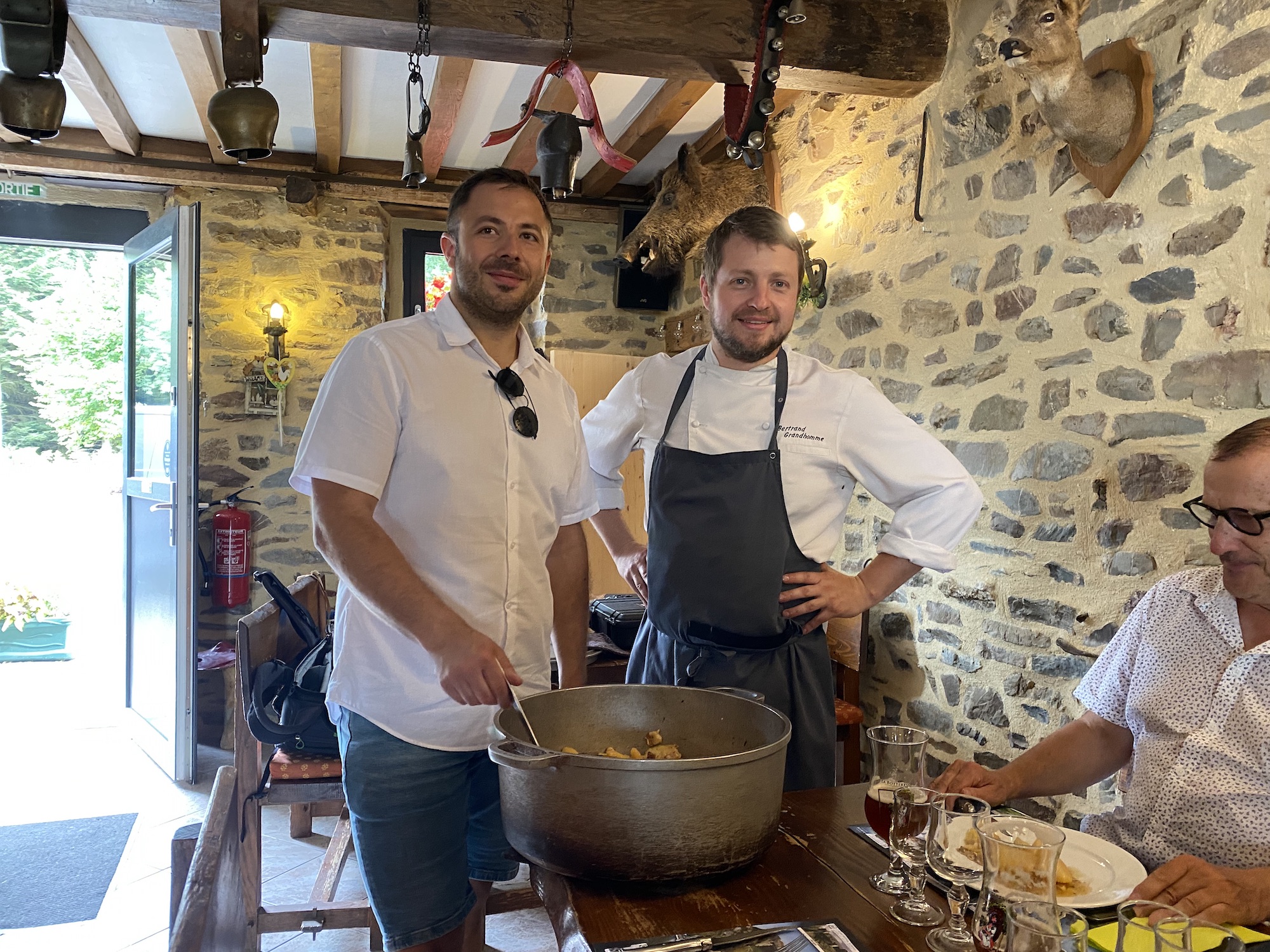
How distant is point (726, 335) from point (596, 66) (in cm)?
133

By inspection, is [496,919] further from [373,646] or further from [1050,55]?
[1050,55]

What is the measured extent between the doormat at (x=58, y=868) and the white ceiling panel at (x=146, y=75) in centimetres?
291

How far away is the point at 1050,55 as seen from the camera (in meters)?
2.08

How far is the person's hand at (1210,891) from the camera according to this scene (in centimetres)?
105

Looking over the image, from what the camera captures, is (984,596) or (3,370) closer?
(984,596)

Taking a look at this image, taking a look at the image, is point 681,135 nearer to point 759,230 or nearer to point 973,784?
point 759,230

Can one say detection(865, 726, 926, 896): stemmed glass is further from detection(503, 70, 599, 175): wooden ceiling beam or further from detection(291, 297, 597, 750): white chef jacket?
detection(503, 70, 599, 175): wooden ceiling beam

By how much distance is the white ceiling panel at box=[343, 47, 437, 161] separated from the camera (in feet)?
12.2

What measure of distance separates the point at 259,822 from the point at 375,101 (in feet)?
10.4

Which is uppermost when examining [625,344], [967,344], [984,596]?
[625,344]

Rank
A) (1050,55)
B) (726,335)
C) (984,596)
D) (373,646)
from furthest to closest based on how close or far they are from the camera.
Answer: (984,596)
(1050,55)
(726,335)
(373,646)

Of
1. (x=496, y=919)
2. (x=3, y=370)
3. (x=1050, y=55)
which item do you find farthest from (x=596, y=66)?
(x=3, y=370)

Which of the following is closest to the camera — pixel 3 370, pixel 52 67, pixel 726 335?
pixel 726 335

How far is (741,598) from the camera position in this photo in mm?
1743
